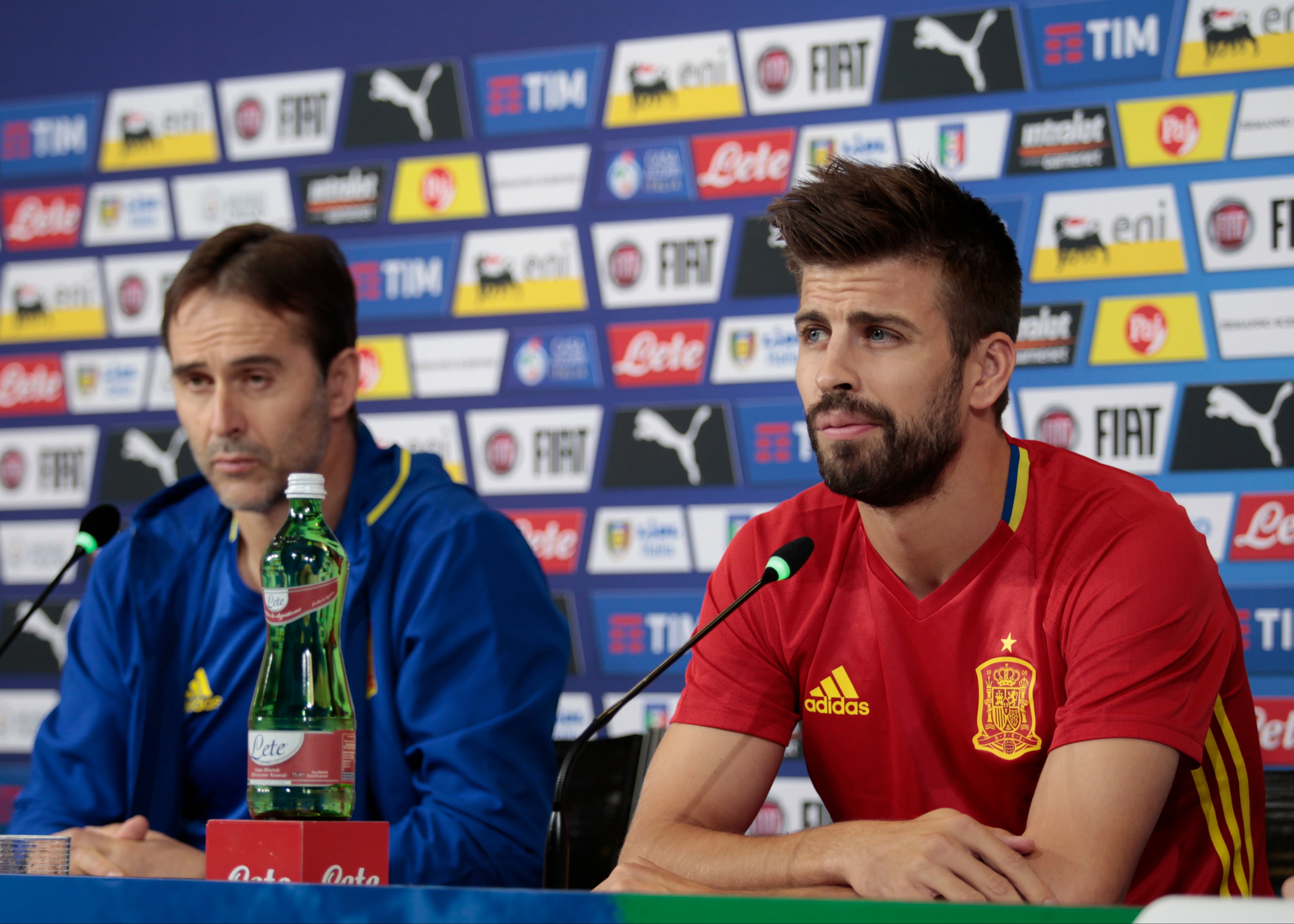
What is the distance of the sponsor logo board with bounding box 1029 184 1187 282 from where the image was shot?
108 inches

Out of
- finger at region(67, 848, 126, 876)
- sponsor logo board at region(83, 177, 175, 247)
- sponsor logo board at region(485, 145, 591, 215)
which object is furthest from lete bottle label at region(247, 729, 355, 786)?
sponsor logo board at region(83, 177, 175, 247)

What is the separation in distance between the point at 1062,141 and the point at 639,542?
4.43 ft

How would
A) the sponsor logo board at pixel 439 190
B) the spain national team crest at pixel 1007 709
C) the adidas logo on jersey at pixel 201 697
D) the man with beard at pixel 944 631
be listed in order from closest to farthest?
the man with beard at pixel 944 631 → the spain national team crest at pixel 1007 709 → the adidas logo on jersey at pixel 201 697 → the sponsor logo board at pixel 439 190

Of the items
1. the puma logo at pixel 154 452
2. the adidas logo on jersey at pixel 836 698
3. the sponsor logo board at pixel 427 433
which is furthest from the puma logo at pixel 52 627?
the adidas logo on jersey at pixel 836 698

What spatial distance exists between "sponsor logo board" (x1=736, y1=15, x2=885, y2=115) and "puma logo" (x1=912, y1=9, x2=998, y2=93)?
0.10 meters

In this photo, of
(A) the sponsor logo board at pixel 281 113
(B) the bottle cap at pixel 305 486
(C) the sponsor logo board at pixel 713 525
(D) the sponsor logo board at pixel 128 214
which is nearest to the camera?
(B) the bottle cap at pixel 305 486

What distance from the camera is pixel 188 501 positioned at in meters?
1.90

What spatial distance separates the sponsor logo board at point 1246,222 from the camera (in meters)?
2.66

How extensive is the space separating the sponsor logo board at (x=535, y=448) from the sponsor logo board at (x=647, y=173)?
54 centimetres

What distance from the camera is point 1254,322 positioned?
8.78 feet

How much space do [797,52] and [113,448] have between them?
2.12 m

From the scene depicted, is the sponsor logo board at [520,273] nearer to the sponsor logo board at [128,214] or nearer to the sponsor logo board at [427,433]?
the sponsor logo board at [427,433]

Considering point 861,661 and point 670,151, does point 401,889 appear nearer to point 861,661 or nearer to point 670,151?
point 861,661

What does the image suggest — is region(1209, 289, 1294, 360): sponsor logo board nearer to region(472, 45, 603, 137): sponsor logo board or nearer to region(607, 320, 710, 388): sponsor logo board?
region(607, 320, 710, 388): sponsor logo board
